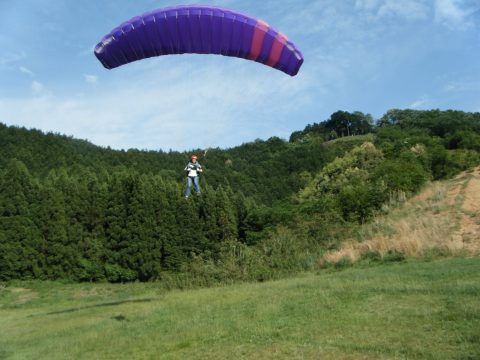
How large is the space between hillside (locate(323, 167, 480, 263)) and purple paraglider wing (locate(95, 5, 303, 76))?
7.58m

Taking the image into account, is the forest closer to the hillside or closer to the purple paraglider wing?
the hillside

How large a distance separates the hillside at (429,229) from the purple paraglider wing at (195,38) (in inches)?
299

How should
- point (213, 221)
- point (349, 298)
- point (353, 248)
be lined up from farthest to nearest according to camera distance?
point (213, 221)
point (353, 248)
point (349, 298)

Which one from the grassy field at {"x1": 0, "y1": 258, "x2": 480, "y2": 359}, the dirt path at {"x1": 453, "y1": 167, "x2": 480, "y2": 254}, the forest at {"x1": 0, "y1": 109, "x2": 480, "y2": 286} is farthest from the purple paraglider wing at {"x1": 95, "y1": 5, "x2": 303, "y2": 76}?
the forest at {"x1": 0, "y1": 109, "x2": 480, "y2": 286}

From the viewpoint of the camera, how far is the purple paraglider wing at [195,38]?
457 inches

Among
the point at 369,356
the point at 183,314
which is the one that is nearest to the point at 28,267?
the point at 183,314

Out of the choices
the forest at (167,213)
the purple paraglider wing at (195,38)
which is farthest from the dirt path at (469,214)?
the purple paraglider wing at (195,38)

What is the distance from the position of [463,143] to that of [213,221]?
26303 mm

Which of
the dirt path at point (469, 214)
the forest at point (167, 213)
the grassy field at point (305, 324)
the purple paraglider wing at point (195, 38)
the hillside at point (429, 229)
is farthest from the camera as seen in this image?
the forest at point (167, 213)

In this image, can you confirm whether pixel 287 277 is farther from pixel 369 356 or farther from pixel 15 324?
pixel 369 356

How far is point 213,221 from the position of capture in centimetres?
5381

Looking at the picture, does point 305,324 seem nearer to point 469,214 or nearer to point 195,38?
point 195,38

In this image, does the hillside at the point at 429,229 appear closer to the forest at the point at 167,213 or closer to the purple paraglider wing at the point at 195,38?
the forest at the point at 167,213

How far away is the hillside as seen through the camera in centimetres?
1566
